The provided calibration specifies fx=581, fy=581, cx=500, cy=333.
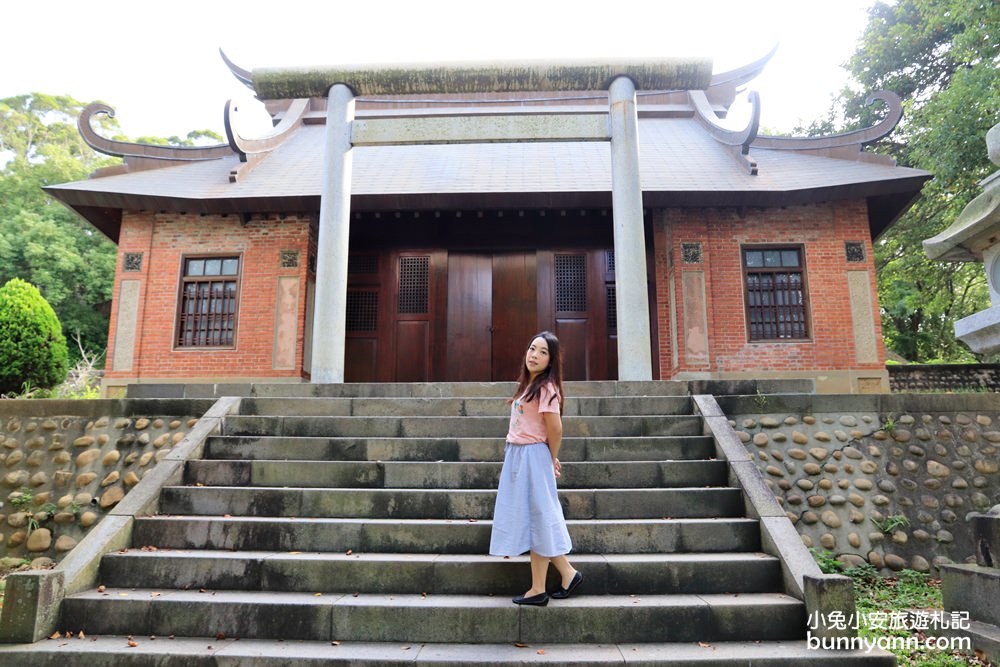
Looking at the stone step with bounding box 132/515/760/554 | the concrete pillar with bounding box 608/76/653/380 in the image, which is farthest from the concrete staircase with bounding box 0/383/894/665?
the concrete pillar with bounding box 608/76/653/380

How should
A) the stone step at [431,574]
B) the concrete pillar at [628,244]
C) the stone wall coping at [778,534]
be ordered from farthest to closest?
the concrete pillar at [628,244] < the stone step at [431,574] < the stone wall coping at [778,534]

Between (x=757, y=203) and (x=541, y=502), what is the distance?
26.1 feet

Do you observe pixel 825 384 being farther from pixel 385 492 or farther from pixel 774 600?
pixel 385 492

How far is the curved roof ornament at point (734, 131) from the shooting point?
9.23m

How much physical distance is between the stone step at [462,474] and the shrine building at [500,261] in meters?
5.15

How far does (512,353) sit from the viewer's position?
1002cm

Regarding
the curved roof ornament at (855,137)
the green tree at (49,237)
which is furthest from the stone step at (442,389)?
the green tree at (49,237)

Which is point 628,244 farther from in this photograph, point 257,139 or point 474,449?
point 257,139

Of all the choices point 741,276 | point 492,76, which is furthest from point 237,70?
point 741,276

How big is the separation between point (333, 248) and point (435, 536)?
14.2 ft

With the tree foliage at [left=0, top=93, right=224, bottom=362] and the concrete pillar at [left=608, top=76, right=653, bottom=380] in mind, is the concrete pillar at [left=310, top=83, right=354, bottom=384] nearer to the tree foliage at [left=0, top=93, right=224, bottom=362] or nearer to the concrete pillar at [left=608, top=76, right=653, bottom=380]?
the concrete pillar at [left=608, top=76, right=653, bottom=380]

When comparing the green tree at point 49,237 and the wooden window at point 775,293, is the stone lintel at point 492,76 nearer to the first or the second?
the wooden window at point 775,293

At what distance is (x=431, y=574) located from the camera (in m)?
3.34

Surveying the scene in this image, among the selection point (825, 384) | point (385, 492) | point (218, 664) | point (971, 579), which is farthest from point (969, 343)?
point (825, 384)
